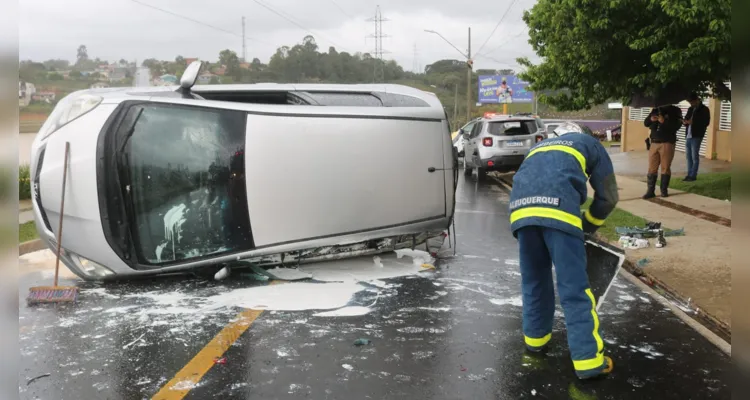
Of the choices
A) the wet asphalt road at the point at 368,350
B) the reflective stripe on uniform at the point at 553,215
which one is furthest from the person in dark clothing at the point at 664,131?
the reflective stripe on uniform at the point at 553,215

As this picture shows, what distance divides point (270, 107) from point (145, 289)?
6.87 ft

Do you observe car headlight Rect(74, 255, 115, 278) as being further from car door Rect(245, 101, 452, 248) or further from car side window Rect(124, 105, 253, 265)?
car door Rect(245, 101, 452, 248)

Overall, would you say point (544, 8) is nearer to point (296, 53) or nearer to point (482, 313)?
point (482, 313)

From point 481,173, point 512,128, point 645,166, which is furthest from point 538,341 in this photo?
point 645,166

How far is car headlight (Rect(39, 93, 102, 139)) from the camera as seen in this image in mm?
5859

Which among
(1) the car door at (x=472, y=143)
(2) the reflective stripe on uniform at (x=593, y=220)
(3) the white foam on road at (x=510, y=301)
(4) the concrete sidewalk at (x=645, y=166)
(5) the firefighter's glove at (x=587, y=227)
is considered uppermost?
(1) the car door at (x=472, y=143)

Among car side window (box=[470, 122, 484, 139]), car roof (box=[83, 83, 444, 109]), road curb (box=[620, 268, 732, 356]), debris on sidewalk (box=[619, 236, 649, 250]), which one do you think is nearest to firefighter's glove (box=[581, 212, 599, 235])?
road curb (box=[620, 268, 732, 356])

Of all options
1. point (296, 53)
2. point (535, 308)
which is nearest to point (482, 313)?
point (535, 308)

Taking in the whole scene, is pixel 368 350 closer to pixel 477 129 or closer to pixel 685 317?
pixel 685 317

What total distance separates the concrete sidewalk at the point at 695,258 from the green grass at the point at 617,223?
0.82 ft

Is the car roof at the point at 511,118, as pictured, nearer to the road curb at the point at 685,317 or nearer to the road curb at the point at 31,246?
the road curb at the point at 685,317

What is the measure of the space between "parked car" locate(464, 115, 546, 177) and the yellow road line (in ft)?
39.3

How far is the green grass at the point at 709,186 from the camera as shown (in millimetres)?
11734

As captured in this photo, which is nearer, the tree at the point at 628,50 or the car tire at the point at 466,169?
the tree at the point at 628,50
